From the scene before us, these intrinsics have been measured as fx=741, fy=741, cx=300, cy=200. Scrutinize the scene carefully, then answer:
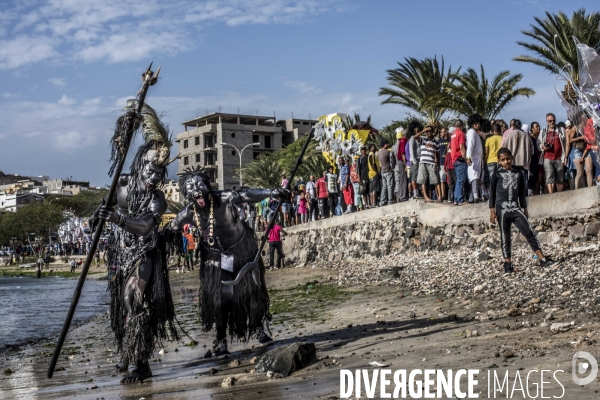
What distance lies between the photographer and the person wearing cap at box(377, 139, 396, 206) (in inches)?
714

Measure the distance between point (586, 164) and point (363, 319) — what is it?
20.1ft

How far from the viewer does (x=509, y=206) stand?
35.0 ft

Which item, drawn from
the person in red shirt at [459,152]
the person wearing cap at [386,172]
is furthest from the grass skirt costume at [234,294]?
the person wearing cap at [386,172]

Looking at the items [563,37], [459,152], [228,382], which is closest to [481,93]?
[563,37]

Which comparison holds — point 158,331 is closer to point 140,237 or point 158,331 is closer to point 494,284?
point 140,237

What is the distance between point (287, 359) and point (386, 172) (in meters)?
12.1

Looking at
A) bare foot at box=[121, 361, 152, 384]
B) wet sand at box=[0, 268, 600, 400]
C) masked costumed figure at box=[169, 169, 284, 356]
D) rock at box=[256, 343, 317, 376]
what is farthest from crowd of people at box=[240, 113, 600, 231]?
rock at box=[256, 343, 317, 376]

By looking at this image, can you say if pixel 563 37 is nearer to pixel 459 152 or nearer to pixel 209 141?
pixel 459 152

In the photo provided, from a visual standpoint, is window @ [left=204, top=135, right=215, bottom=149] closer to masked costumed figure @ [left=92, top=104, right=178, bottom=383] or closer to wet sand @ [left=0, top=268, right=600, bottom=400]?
wet sand @ [left=0, top=268, right=600, bottom=400]

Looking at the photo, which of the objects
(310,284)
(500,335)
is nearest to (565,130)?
(310,284)

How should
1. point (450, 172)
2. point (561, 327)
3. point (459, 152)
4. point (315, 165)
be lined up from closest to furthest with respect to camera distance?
point (561, 327) → point (459, 152) → point (450, 172) → point (315, 165)

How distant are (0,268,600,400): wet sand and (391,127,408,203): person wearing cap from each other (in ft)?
20.3

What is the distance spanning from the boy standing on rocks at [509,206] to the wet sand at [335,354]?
1396 millimetres

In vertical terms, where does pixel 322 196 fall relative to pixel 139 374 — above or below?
above
